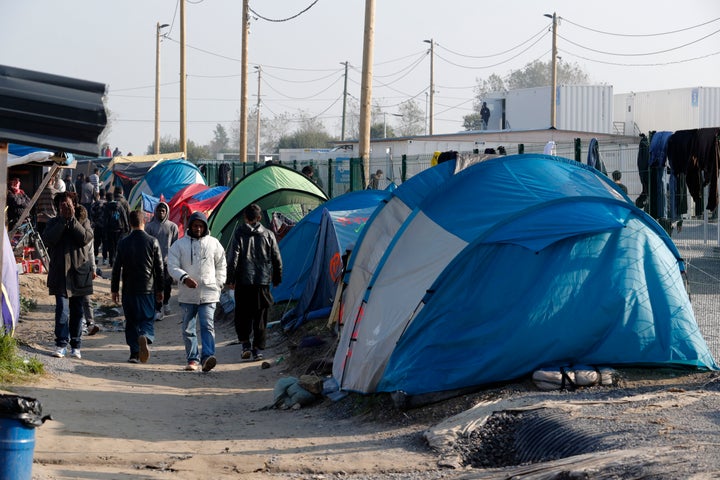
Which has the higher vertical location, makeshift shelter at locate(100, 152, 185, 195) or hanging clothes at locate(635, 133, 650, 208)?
makeshift shelter at locate(100, 152, 185, 195)

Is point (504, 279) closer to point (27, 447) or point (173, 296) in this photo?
point (27, 447)

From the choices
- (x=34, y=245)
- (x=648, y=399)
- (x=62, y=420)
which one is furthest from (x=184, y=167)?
(x=648, y=399)

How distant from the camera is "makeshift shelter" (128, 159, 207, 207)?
101 feet

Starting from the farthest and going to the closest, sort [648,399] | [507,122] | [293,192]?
[507,122] → [293,192] → [648,399]

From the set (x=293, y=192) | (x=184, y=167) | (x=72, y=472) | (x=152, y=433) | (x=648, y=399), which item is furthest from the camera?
(x=184, y=167)

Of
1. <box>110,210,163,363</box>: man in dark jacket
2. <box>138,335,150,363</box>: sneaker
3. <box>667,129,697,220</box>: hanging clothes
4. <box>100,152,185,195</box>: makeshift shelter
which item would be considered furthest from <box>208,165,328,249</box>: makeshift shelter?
<box>100,152,185,195</box>: makeshift shelter

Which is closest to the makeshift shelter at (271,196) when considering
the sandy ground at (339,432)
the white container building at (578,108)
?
the sandy ground at (339,432)

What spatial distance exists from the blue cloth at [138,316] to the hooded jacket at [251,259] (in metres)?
1.09

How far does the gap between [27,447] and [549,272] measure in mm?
4897

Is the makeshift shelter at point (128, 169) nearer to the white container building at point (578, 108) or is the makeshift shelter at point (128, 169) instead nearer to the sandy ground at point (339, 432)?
the white container building at point (578, 108)

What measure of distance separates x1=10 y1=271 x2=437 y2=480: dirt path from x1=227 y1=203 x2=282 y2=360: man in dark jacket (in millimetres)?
445

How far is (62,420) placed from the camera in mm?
8586

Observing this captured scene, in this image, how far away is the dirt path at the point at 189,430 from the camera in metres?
7.22

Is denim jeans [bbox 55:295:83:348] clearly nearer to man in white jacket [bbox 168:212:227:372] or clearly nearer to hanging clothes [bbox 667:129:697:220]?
man in white jacket [bbox 168:212:227:372]
